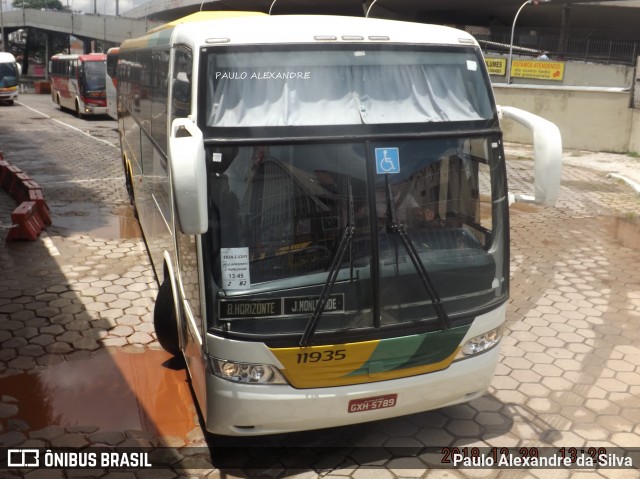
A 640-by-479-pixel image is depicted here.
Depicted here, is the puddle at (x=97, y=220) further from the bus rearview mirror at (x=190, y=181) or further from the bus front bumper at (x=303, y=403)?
the bus rearview mirror at (x=190, y=181)

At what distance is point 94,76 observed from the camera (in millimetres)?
29453

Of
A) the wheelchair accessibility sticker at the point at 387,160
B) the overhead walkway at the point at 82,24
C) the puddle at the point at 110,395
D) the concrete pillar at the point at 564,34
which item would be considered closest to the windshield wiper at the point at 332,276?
the wheelchair accessibility sticker at the point at 387,160

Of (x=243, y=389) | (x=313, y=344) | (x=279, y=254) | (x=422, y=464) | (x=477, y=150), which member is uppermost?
(x=477, y=150)

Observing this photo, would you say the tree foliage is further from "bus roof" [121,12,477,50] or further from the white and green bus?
the white and green bus

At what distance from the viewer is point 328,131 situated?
438cm

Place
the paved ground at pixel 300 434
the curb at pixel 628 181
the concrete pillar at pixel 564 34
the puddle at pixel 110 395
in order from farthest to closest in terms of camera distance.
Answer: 1. the concrete pillar at pixel 564 34
2. the curb at pixel 628 181
3. the puddle at pixel 110 395
4. the paved ground at pixel 300 434

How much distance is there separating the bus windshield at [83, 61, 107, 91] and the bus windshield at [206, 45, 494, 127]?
27125mm

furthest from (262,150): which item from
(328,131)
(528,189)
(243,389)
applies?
(528,189)

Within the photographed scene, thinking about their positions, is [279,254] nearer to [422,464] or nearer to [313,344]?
[313,344]

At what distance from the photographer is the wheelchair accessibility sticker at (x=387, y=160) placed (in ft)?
14.6

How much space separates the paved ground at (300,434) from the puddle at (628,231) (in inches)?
2.5

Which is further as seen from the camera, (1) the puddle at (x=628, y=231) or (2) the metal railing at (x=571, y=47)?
(2) the metal railing at (x=571, y=47)

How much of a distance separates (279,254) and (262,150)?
2.34 feet

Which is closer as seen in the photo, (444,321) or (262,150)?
(262,150)
